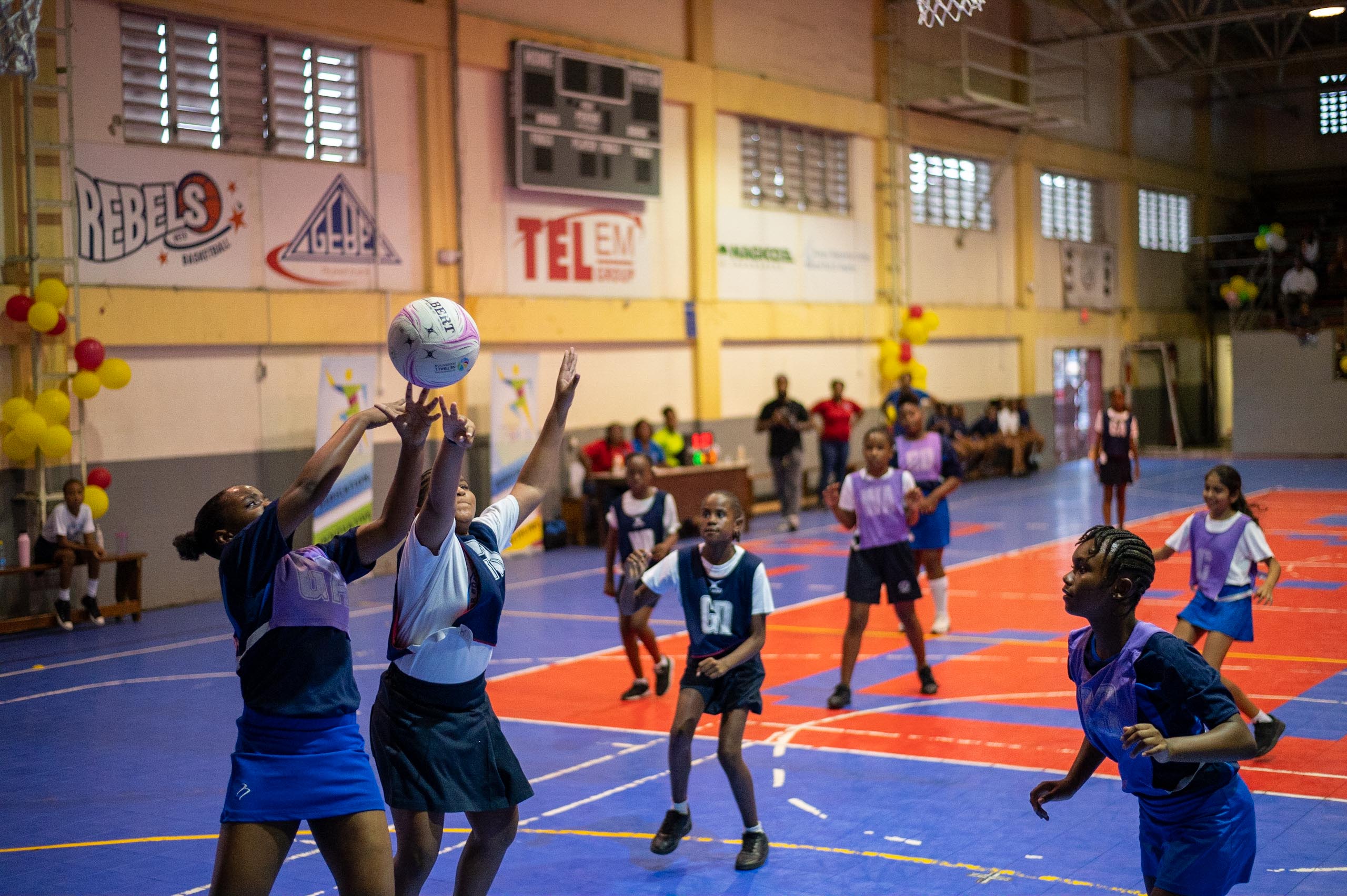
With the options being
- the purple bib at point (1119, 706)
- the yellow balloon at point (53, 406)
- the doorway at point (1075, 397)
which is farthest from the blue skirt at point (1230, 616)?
the doorway at point (1075, 397)

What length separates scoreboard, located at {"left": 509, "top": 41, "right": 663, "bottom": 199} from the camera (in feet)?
57.7

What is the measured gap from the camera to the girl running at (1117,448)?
16250 mm

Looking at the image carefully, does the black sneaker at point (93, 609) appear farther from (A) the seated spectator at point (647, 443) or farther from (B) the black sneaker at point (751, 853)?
(B) the black sneaker at point (751, 853)

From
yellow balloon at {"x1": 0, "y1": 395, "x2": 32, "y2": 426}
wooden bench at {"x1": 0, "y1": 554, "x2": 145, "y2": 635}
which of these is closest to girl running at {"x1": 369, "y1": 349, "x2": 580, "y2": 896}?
wooden bench at {"x1": 0, "y1": 554, "x2": 145, "y2": 635}

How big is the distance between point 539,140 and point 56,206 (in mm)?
6612

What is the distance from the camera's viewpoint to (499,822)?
452 cm

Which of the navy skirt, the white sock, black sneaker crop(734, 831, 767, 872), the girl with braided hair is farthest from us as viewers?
the white sock

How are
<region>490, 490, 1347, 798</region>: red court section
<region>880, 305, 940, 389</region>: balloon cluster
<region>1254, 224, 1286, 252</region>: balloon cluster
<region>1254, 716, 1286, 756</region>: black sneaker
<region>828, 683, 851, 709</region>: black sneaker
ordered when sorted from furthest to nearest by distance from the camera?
<region>1254, 224, 1286, 252</region>: balloon cluster < <region>880, 305, 940, 389</region>: balloon cluster < <region>828, 683, 851, 709</region>: black sneaker < <region>490, 490, 1347, 798</region>: red court section < <region>1254, 716, 1286, 756</region>: black sneaker

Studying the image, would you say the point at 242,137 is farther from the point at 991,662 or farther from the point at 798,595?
the point at 991,662

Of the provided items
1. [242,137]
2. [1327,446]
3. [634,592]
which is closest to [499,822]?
[634,592]

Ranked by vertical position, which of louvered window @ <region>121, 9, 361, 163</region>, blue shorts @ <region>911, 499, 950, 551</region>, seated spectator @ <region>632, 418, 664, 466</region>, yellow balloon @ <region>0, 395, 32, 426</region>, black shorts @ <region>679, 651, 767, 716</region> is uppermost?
louvered window @ <region>121, 9, 361, 163</region>

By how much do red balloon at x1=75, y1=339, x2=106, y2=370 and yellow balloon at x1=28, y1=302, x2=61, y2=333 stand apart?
0.35 m

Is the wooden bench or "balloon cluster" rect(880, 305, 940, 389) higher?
"balloon cluster" rect(880, 305, 940, 389)

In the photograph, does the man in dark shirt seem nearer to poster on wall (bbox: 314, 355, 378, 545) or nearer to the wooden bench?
poster on wall (bbox: 314, 355, 378, 545)
